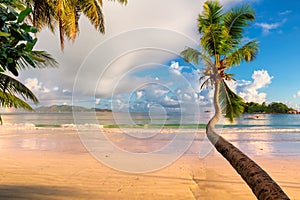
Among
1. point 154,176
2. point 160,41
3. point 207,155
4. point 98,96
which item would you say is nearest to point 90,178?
point 154,176

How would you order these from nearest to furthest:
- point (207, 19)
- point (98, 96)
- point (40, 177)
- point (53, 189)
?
1. point (53, 189)
2. point (98, 96)
3. point (40, 177)
4. point (207, 19)

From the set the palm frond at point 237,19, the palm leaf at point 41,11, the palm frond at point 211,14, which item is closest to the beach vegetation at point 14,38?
the palm leaf at point 41,11

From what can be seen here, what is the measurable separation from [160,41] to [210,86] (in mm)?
1816

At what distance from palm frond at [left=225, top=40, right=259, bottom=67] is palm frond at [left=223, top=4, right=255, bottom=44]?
34 centimetres

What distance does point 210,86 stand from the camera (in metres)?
6.39

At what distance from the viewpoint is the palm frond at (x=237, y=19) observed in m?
7.98

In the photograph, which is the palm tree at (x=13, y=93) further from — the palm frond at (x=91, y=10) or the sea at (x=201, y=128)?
the palm frond at (x=91, y=10)

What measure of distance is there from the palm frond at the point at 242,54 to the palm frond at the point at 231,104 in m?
0.82

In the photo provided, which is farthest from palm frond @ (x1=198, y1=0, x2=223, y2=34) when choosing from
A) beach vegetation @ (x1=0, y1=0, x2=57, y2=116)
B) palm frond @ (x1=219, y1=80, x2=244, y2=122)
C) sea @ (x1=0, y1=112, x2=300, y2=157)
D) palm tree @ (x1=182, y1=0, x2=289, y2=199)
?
beach vegetation @ (x1=0, y1=0, x2=57, y2=116)

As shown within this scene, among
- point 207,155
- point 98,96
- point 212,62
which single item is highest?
point 212,62

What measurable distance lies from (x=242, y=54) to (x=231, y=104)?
65.8 inches

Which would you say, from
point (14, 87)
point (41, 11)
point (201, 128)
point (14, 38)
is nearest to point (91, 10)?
point (41, 11)

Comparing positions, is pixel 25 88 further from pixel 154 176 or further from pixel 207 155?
pixel 207 155

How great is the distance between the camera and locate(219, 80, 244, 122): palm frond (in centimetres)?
788
